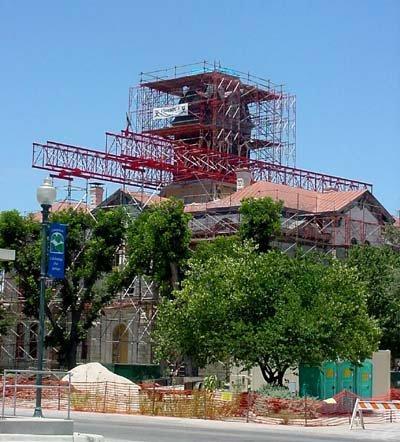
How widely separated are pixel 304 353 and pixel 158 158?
1369 inches

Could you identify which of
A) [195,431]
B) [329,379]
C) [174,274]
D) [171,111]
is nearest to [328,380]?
[329,379]

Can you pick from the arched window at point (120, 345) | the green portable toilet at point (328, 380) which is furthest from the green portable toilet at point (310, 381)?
the arched window at point (120, 345)

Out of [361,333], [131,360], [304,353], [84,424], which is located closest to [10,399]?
[84,424]

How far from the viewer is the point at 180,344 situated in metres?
41.0

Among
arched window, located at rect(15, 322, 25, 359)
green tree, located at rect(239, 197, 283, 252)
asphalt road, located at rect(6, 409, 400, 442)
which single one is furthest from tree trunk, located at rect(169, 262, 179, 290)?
arched window, located at rect(15, 322, 25, 359)

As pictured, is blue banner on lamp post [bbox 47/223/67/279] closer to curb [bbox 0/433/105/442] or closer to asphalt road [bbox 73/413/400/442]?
curb [bbox 0/433/105/442]

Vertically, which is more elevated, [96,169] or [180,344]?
[96,169]

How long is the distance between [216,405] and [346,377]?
9122 millimetres

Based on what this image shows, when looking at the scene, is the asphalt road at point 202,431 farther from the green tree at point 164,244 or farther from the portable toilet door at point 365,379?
the green tree at point 164,244

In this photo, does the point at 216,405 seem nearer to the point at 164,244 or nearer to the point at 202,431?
the point at 202,431

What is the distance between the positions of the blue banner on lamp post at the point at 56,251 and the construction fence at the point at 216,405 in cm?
1178

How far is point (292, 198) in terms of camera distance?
6181 centimetres

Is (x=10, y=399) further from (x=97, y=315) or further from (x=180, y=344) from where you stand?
(x=97, y=315)

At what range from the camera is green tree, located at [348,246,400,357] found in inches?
2087
